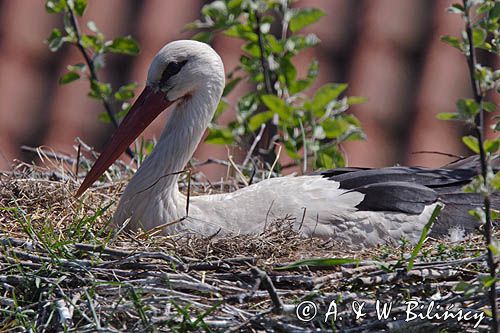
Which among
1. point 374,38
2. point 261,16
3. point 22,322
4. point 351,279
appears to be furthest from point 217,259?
point 374,38

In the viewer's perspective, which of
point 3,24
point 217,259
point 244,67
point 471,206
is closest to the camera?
point 217,259

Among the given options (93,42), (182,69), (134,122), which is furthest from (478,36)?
(93,42)

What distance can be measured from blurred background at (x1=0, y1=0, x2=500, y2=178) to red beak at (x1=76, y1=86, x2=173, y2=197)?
0.71 m

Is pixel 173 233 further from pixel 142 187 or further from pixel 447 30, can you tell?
pixel 447 30

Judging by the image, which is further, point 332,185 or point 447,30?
point 447,30

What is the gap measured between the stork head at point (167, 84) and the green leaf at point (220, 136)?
0.40m

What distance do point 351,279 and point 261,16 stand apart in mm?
1446

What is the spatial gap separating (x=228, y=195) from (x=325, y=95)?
0.55m

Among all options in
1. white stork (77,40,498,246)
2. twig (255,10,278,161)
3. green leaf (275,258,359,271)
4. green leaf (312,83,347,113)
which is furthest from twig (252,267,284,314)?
twig (255,10,278,161)

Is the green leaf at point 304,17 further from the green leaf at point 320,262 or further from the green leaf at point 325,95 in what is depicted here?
the green leaf at point 320,262

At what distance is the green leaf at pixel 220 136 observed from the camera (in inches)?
147

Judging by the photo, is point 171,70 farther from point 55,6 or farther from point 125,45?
point 55,6

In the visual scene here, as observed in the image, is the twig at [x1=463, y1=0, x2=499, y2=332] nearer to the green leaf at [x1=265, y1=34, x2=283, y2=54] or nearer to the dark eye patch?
the dark eye patch

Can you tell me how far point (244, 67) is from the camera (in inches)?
147
